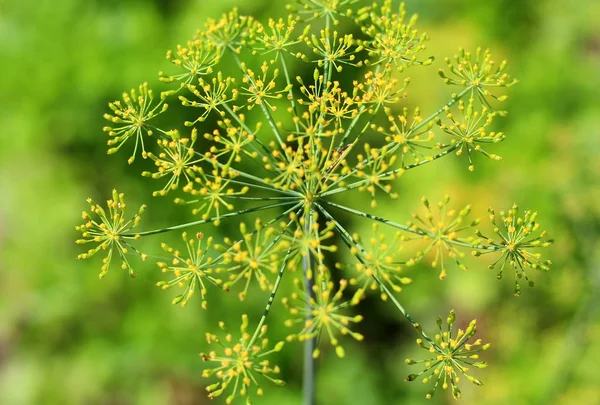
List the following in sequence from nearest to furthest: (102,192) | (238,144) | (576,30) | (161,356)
→ (238,144), (161,356), (102,192), (576,30)

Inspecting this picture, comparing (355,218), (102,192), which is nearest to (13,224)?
(102,192)

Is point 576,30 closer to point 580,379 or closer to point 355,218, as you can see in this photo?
point 355,218

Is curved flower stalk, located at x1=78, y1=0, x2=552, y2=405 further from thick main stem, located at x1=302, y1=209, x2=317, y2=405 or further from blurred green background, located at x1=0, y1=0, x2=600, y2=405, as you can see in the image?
blurred green background, located at x1=0, y1=0, x2=600, y2=405

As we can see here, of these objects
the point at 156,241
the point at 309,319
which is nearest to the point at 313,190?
the point at 309,319

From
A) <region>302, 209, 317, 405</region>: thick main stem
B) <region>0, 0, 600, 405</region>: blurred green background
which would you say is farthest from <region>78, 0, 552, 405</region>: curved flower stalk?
<region>0, 0, 600, 405</region>: blurred green background

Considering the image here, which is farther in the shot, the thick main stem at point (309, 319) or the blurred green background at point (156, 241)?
the blurred green background at point (156, 241)

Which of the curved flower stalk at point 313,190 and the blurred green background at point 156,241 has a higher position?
the blurred green background at point 156,241

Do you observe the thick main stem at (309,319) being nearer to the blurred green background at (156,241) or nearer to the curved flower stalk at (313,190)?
the curved flower stalk at (313,190)

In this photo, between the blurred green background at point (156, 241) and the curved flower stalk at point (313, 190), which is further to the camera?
the blurred green background at point (156, 241)

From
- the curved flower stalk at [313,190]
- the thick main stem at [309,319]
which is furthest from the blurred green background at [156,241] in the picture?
the curved flower stalk at [313,190]
